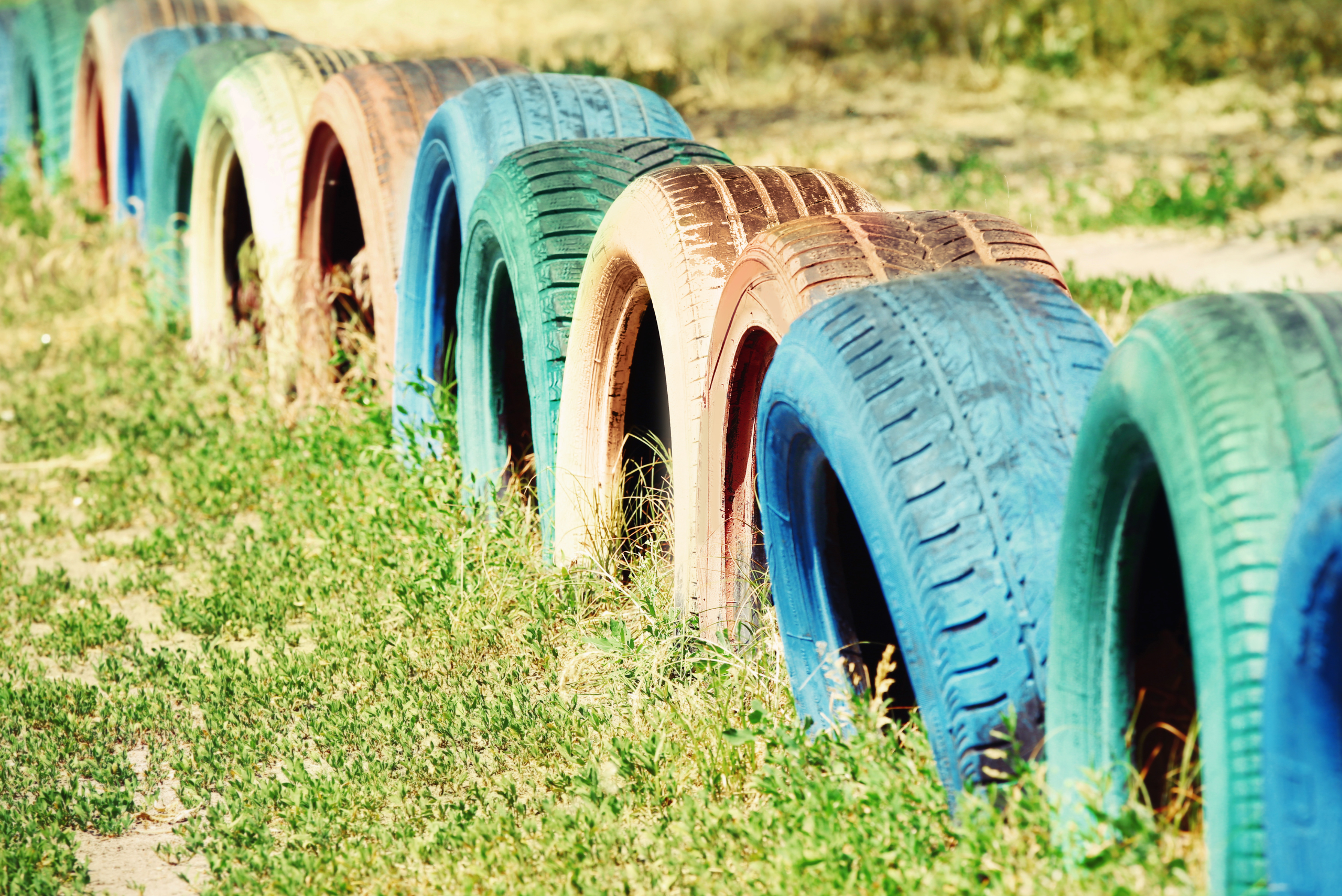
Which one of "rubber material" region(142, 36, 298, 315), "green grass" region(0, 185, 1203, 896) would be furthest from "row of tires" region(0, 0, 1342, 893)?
"rubber material" region(142, 36, 298, 315)

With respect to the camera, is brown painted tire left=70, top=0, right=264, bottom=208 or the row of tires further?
brown painted tire left=70, top=0, right=264, bottom=208

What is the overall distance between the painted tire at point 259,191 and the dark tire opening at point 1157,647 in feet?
13.2

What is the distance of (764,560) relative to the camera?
10.5 ft

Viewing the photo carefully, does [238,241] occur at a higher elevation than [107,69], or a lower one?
lower

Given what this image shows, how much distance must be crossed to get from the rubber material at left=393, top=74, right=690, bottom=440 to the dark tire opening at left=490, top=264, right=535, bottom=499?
0.95ft

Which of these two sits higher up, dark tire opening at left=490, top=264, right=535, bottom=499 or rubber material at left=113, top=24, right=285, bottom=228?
rubber material at left=113, top=24, right=285, bottom=228

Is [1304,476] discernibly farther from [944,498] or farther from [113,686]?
[113,686]

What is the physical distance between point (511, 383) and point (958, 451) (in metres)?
2.39

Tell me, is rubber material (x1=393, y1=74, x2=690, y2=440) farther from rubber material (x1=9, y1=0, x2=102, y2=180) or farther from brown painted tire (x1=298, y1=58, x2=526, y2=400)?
rubber material (x1=9, y1=0, x2=102, y2=180)

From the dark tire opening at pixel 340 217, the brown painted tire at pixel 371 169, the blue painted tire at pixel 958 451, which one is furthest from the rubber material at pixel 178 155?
the blue painted tire at pixel 958 451

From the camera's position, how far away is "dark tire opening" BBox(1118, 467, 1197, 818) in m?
1.99

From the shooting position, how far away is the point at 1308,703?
5.05ft

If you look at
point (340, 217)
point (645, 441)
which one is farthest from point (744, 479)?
point (340, 217)

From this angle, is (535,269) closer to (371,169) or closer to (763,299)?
(763,299)
